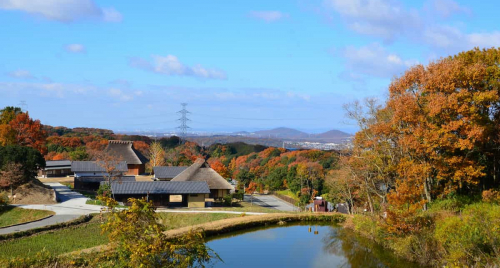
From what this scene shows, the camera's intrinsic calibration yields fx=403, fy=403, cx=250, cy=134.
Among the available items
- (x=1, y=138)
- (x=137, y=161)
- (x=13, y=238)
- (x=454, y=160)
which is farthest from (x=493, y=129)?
(x=1, y=138)

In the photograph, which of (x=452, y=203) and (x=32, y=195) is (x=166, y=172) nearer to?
(x=32, y=195)

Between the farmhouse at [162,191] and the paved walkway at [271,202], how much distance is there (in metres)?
7.11

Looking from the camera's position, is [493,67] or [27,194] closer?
[493,67]

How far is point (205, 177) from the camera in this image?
31.2 meters

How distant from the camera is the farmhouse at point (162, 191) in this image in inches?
1069

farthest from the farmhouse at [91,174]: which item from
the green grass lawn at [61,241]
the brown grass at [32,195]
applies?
the green grass lawn at [61,241]

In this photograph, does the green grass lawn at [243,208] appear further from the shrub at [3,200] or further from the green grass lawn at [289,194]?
the shrub at [3,200]

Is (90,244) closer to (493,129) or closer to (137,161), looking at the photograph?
(493,129)

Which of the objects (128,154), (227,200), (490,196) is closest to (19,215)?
(227,200)

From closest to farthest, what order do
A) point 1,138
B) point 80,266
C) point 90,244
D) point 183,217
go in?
point 80,266 < point 90,244 < point 183,217 < point 1,138

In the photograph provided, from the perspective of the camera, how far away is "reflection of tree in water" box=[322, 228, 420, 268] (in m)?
15.2

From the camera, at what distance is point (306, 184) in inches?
1404

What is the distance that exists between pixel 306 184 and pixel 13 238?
23754 millimetres

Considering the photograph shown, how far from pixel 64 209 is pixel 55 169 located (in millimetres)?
16480
